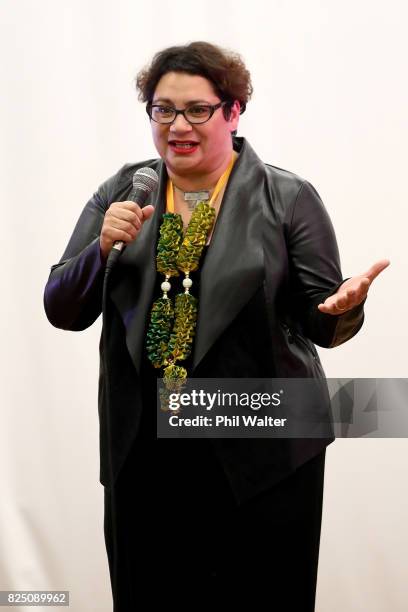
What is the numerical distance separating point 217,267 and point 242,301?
0.29 ft

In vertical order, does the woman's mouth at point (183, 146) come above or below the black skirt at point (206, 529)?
above

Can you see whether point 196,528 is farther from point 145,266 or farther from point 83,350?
point 83,350

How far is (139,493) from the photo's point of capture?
6.43 ft

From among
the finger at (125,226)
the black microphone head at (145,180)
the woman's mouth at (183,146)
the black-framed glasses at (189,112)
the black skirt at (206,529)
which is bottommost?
the black skirt at (206,529)

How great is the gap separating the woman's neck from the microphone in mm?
67

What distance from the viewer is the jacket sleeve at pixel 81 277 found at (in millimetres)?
1914

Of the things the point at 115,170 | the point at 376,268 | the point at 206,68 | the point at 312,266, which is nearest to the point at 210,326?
the point at 312,266

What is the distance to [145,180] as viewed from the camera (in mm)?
1899

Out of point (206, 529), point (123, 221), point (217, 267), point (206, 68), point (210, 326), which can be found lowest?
point (206, 529)

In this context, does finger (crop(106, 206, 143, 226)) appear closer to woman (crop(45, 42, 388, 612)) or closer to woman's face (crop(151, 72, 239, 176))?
woman (crop(45, 42, 388, 612))

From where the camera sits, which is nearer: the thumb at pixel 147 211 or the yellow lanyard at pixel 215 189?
the thumb at pixel 147 211

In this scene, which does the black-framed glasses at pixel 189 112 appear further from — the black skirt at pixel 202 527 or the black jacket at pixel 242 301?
the black skirt at pixel 202 527

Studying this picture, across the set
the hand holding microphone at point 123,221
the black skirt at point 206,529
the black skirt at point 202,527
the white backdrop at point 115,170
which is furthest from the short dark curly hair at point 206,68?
the white backdrop at point 115,170

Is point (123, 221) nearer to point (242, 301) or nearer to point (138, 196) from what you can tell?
point (138, 196)
